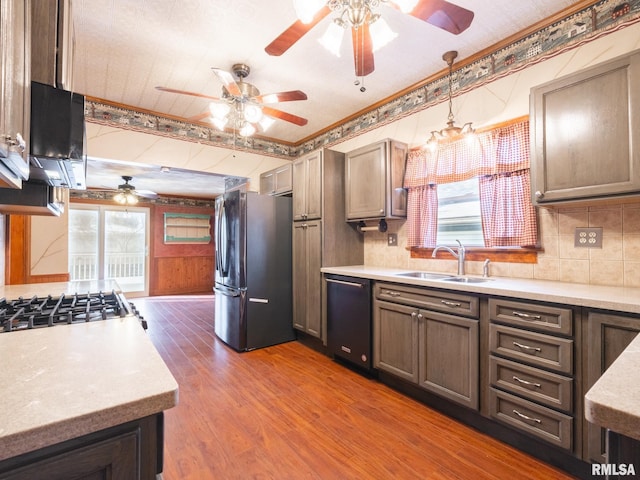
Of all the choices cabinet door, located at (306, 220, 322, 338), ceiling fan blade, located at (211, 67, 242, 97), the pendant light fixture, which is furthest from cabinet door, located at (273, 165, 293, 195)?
the pendant light fixture

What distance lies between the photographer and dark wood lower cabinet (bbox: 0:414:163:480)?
0.55 metres

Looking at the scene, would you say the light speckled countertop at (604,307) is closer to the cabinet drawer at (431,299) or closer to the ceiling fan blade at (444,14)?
the cabinet drawer at (431,299)

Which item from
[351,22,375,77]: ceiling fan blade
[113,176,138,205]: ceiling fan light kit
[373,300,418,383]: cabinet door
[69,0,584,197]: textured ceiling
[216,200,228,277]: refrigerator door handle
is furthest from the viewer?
[113,176,138,205]: ceiling fan light kit

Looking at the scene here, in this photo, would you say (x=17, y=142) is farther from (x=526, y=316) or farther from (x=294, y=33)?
(x=526, y=316)

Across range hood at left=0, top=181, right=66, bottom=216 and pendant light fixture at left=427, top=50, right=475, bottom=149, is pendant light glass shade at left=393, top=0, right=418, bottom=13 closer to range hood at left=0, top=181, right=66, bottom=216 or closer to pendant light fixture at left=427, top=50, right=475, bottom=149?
pendant light fixture at left=427, top=50, right=475, bottom=149

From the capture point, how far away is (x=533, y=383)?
1.66 m

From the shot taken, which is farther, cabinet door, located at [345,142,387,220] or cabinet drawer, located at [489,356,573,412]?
cabinet door, located at [345,142,387,220]

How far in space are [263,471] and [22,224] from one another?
9.34 feet

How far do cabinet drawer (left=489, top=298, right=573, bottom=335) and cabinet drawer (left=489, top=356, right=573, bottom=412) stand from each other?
235mm

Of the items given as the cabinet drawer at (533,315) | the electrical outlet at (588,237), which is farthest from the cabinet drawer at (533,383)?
the electrical outlet at (588,237)

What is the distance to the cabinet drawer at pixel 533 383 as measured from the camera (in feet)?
5.08

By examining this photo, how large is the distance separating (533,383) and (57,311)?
2378mm

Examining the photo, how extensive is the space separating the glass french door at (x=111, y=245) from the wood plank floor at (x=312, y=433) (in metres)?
4.96

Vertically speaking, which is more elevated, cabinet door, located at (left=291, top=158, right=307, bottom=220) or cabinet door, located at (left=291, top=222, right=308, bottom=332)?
cabinet door, located at (left=291, top=158, right=307, bottom=220)
